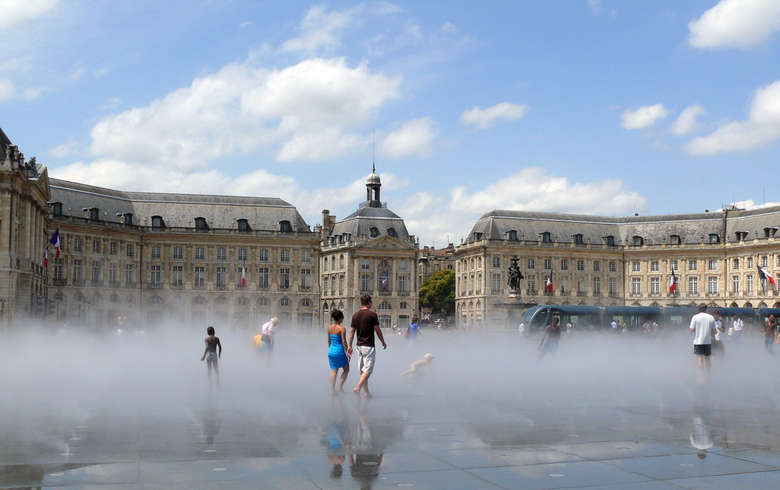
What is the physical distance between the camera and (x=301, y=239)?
10569cm

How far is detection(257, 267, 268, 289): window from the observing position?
104 metres

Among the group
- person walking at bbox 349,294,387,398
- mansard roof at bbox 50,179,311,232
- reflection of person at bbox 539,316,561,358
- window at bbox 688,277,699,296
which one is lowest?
reflection of person at bbox 539,316,561,358

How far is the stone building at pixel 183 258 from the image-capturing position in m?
93.8

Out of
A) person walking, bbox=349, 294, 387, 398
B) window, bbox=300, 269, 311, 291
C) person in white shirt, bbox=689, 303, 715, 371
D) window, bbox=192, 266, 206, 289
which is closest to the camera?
person walking, bbox=349, 294, 387, 398

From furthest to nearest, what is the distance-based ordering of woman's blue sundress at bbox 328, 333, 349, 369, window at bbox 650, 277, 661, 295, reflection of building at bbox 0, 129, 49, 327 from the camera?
window at bbox 650, 277, 661, 295 < reflection of building at bbox 0, 129, 49, 327 < woman's blue sundress at bbox 328, 333, 349, 369

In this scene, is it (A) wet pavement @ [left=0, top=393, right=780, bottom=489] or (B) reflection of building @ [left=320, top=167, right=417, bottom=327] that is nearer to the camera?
(A) wet pavement @ [left=0, top=393, right=780, bottom=489]

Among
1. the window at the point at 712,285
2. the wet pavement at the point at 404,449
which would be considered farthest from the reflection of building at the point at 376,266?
the wet pavement at the point at 404,449

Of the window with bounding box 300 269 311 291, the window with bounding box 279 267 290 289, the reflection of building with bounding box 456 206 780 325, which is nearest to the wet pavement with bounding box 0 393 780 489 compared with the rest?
the window with bounding box 279 267 290 289

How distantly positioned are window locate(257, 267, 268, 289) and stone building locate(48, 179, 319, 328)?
4.6 inches

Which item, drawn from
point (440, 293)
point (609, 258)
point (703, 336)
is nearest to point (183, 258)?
point (440, 293)

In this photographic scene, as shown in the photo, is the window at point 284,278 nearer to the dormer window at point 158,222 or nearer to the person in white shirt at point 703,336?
the dormer window at point 158,222

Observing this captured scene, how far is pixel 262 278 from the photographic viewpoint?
104562 millimetres

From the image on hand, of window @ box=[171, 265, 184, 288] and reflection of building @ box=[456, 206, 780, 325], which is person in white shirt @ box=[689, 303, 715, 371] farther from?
reflection of building @ box=[456, 206, 780, 325]

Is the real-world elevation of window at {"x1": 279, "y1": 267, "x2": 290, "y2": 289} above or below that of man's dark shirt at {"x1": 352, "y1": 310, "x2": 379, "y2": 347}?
above
